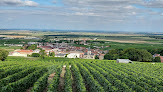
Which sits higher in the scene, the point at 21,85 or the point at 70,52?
the point at 21,85

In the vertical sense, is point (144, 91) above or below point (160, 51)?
above

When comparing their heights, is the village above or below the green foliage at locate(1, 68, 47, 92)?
below

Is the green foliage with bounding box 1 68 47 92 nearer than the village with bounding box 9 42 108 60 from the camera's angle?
Yes

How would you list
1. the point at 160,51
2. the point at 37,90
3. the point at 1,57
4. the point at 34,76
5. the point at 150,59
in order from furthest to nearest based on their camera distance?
the point at 160,51 → the point at 150,59 → the point at 1,57 → the point at 34,76 → the point at 37,90

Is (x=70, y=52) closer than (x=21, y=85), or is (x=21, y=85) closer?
(x=21, y=85)

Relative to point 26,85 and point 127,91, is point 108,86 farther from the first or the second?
point 26,85

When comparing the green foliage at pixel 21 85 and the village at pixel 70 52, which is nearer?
the green foliage at pixel 21 85

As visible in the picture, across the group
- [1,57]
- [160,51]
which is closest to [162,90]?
[1,57]

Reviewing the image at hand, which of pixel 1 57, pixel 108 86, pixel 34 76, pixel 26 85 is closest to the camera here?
pixel 108 86

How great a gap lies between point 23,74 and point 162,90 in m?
16.5

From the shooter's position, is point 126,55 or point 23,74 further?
point 126,55

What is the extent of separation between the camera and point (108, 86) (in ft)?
60.6

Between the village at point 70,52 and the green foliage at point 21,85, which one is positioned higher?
the green foliage at point 21,85

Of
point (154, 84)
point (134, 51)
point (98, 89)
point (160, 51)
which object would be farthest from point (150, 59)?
point (98, 89)
